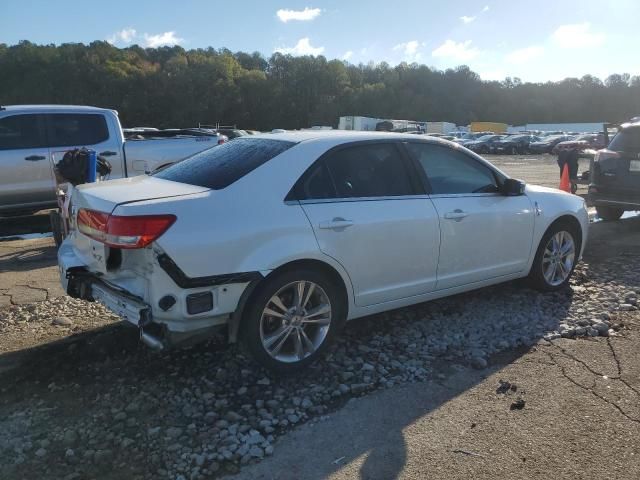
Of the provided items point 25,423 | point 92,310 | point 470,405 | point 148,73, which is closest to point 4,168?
point 92,310

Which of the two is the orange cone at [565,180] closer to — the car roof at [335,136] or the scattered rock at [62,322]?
the car roof at [335,136]

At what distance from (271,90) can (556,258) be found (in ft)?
397

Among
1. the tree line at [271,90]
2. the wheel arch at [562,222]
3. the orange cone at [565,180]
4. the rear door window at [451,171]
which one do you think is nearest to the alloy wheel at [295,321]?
the rear door window at [451,171]

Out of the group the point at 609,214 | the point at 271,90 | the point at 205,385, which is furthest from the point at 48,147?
the point at 271,90

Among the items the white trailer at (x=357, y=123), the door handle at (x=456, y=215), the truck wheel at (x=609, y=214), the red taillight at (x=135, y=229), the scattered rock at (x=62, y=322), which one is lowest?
the scattered rock at (x=62, y=322)

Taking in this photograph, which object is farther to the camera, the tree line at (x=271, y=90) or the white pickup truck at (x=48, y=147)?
the tree line at (x=271, y=90)

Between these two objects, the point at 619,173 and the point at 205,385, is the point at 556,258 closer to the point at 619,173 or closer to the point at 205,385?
the point at 205,385

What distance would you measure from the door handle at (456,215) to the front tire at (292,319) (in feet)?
3.72

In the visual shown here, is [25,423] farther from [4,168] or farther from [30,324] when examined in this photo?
[4,168]

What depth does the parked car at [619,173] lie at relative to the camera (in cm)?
880

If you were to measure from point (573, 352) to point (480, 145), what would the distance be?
43378mm


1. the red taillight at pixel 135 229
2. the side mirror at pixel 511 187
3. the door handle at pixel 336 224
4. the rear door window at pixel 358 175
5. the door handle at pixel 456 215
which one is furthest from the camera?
the side mirror at pixel 511 187

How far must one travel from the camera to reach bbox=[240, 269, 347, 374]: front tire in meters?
3.55

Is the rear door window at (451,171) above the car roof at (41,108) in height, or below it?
below
